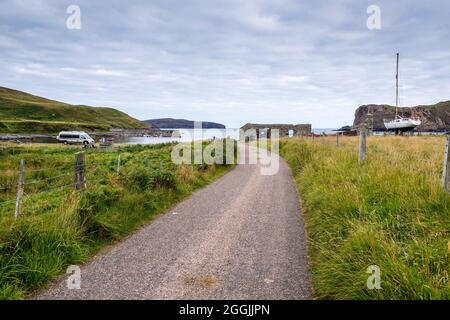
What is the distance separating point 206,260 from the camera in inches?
229

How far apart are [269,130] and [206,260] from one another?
252 ft

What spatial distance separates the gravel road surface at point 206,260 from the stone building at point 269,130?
63.0 meters

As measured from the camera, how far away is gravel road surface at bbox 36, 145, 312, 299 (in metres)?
4.64

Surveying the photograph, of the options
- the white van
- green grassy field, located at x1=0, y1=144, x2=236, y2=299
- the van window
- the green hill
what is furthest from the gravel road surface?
the green hill

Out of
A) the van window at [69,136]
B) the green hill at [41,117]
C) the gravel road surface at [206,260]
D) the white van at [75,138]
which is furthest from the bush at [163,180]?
the green hill at [41,117]

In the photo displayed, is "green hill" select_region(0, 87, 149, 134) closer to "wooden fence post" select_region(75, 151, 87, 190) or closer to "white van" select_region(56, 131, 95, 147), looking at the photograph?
"white van" select_region(56, 131, 95, 147)

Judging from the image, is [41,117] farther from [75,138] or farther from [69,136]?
[75,138]

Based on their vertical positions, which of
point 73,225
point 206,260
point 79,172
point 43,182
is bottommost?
point 206,260

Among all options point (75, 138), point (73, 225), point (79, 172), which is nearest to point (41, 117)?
point (75, 138)

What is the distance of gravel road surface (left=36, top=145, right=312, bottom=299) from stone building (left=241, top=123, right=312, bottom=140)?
207 feet

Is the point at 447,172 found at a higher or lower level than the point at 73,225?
higher

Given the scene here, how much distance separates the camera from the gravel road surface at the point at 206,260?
4641 millimetres

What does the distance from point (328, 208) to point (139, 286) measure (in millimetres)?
4628

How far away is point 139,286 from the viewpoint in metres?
4.80
